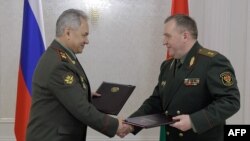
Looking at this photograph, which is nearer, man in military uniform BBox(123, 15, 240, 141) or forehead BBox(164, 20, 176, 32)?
man in military uniform BBox(123, 15, 240, 141)

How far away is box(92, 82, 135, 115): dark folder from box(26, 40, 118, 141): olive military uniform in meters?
0.17

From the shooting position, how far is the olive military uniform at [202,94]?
190cm

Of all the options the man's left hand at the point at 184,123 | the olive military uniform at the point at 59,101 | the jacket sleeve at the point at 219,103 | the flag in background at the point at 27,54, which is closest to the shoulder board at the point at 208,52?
the jacket sleeve at the point at 219,103

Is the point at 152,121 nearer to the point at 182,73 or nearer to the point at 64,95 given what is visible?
the point at 182,73

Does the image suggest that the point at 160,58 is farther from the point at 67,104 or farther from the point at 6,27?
the point at 67,104

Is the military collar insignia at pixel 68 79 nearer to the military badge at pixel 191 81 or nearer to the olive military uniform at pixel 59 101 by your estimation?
the olive military uniform at pixel 59 101

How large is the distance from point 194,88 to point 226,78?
0.19 metres

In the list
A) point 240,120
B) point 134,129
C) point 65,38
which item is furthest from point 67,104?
point 240,120

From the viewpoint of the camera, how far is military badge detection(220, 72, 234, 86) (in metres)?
1.92

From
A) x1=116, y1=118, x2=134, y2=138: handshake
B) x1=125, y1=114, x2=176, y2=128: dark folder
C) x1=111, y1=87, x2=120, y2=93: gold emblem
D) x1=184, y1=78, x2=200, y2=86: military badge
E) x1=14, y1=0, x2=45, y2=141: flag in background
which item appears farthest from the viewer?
x1=14, y1=0, x2=45, y2=141: flag in background

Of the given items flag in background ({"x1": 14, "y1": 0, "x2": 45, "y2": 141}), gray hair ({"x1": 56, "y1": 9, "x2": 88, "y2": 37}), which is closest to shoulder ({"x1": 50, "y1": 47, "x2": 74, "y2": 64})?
gray hair ({"x1": 56, "y1": 9, "x2": 88, "y2": 37})

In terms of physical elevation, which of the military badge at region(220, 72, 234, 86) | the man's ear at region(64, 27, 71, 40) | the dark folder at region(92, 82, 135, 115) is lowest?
the dark folder at region(92, 82, 135, 115)

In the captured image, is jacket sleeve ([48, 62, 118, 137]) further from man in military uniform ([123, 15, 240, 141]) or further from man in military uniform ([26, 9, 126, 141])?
man in military uniform ([123, 15, 240, 141])

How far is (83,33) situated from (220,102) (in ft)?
2.87
